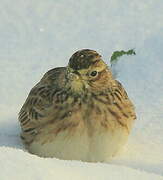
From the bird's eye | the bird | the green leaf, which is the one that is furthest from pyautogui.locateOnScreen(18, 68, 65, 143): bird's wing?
the green leaf

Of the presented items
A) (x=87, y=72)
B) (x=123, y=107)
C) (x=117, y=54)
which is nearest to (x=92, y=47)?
(x=117, y=54)

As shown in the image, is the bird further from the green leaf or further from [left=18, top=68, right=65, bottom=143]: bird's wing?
the green leaf

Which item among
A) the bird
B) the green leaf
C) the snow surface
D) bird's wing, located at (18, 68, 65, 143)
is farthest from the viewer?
the green leaf

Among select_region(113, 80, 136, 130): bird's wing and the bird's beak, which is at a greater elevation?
the bird's beak

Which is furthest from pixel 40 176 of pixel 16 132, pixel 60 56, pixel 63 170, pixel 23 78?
pixel 60 56

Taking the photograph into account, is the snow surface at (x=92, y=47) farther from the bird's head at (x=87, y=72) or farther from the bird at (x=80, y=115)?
the bird's head at (x=87, y=72)

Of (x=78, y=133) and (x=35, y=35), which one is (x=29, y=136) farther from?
(x=35, y=35)

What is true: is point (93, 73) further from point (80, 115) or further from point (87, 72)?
point (80, 115)
